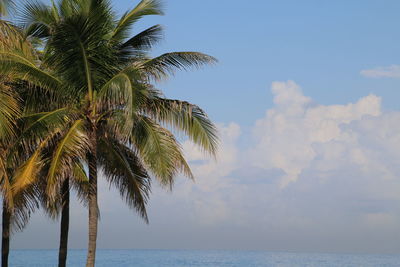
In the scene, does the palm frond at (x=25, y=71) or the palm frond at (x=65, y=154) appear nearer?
the palm frond at (x=65, y=154)

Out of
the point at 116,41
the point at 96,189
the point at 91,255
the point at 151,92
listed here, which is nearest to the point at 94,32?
the point at 116,41

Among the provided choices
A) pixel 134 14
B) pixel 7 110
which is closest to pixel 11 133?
pixel 7 110

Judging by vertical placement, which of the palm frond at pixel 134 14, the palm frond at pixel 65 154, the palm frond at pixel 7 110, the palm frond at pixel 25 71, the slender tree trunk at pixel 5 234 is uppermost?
the palm frond at pixel 134 14

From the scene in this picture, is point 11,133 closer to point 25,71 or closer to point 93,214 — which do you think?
point 25,71

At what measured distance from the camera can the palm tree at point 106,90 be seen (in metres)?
18.2

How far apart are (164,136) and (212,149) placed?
61.5 inches

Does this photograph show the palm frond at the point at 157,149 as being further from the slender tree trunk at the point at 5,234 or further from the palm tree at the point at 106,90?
the slender tree trunk at the point at 5,234

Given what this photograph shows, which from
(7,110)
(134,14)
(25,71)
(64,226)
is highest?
(134,14)

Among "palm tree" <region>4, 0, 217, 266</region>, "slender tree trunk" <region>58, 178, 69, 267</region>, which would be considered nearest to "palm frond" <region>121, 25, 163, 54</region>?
"palm tree" <region>4, 0, 217, 266</region>

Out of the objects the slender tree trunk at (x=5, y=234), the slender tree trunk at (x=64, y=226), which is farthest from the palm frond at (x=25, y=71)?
the slender tree trunk at (x=5, y=234)

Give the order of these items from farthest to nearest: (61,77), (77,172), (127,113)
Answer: (77,172), (61,77), (127,113)

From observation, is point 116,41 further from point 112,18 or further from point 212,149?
point 212,149

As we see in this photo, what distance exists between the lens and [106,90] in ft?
59.4

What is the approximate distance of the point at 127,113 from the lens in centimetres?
1800
